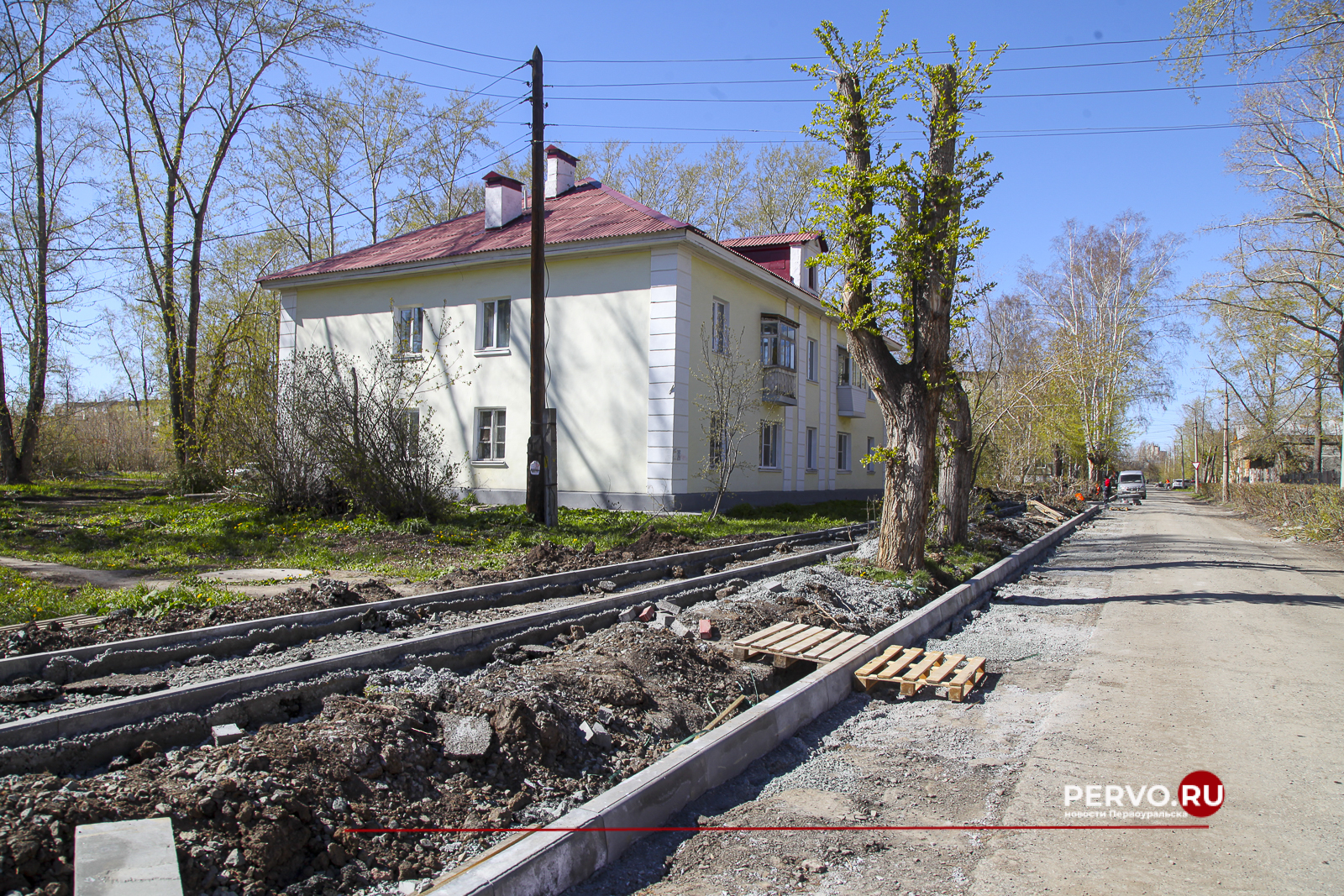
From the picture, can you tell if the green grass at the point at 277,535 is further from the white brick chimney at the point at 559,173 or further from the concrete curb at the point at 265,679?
the white brick chimney at the point at 559,173

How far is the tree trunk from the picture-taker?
537 inches

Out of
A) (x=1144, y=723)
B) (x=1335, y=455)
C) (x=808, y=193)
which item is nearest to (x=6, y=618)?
(x=1144, y=723)

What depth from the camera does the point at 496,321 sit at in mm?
23016

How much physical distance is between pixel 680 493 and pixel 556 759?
16.4 meters

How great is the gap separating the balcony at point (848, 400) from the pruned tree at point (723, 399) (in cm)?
794

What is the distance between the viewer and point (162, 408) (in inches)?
901

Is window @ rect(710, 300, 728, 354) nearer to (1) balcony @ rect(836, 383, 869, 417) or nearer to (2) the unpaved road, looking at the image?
(1) balcony @ rect(836, 383, 869, 417)

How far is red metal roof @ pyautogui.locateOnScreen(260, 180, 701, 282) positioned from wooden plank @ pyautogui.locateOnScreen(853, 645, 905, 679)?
578 inches

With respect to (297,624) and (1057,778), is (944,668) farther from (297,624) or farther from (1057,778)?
(297,624)

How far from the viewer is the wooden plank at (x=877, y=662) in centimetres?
618

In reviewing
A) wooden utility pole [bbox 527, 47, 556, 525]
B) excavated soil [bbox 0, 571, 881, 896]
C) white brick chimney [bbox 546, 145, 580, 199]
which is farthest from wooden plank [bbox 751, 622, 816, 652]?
white brick chimney [bbox 546, 145, 580, 199]

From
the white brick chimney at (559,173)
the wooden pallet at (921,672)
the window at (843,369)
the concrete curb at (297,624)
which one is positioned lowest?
the wooden pallet at (921,672)

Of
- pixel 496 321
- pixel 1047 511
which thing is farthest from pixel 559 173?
pixel 1047 511

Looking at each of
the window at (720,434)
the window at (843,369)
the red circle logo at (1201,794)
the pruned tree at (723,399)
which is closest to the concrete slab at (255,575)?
the red circle logo at (1201,794)
